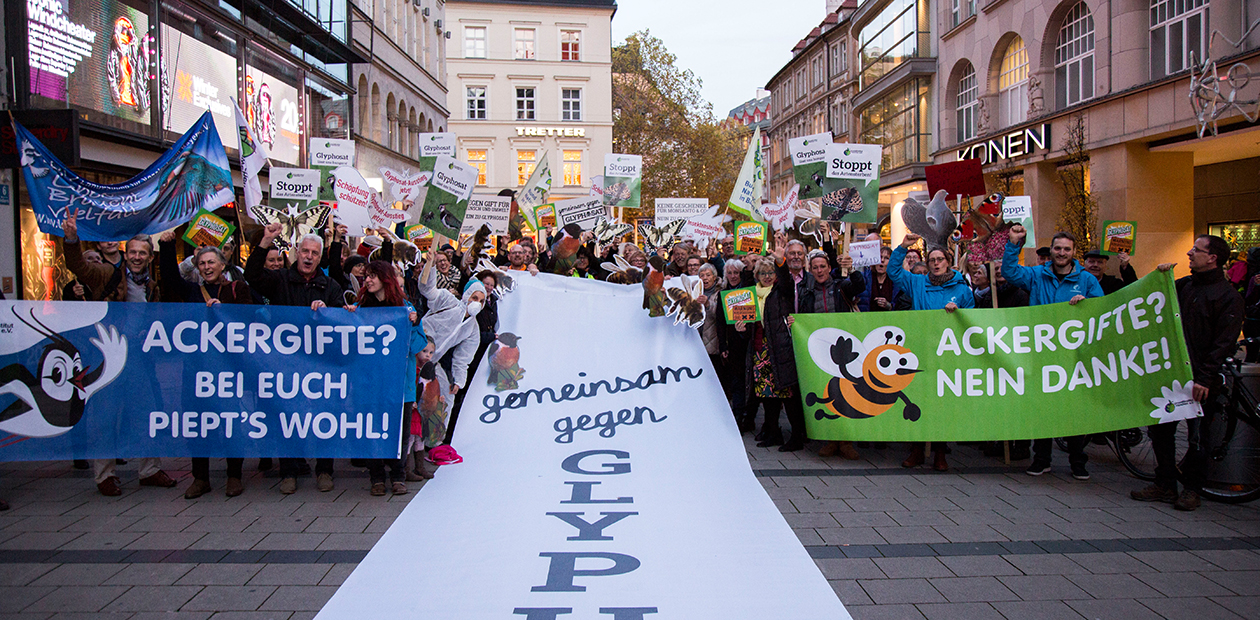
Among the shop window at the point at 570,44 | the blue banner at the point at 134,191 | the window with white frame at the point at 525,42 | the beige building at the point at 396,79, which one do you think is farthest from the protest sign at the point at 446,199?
the shop window at the point at 570,44

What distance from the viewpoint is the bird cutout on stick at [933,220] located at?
7.57 metres

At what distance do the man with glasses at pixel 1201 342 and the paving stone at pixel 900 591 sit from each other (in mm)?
2571

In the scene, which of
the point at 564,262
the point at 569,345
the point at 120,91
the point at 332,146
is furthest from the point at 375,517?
the point at 120,91

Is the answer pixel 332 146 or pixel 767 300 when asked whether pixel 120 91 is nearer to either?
pixel 332 146

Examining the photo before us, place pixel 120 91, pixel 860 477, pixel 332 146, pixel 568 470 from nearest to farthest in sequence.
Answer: pixel 568 470 < pixel 860 477 < pixel 332 146 < pixel 120 91

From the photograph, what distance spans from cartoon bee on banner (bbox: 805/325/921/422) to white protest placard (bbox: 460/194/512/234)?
5.35m

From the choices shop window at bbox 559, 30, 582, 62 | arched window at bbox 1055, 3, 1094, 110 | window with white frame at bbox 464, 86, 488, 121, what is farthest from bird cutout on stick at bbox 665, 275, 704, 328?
shop window at bbox 559, 30, 582, 62

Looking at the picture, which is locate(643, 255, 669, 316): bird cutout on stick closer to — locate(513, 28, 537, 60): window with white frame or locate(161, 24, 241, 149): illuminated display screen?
locate(161, 24, 241, 149): illuminated display screen

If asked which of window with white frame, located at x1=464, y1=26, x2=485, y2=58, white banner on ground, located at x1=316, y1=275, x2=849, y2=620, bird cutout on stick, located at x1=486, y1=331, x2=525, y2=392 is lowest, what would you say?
white banner on ground, located at x1=316, y1=275, x2=849, y2=620

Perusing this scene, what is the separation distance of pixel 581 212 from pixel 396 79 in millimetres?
21832

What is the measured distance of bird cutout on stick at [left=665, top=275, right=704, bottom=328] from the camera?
7.36 metres

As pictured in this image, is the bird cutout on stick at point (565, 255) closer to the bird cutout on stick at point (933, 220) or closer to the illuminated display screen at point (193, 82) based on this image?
the bird cutout on stick at point (933, 220)

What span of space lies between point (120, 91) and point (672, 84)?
150 ft

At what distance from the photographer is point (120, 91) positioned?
12922 millimetres
